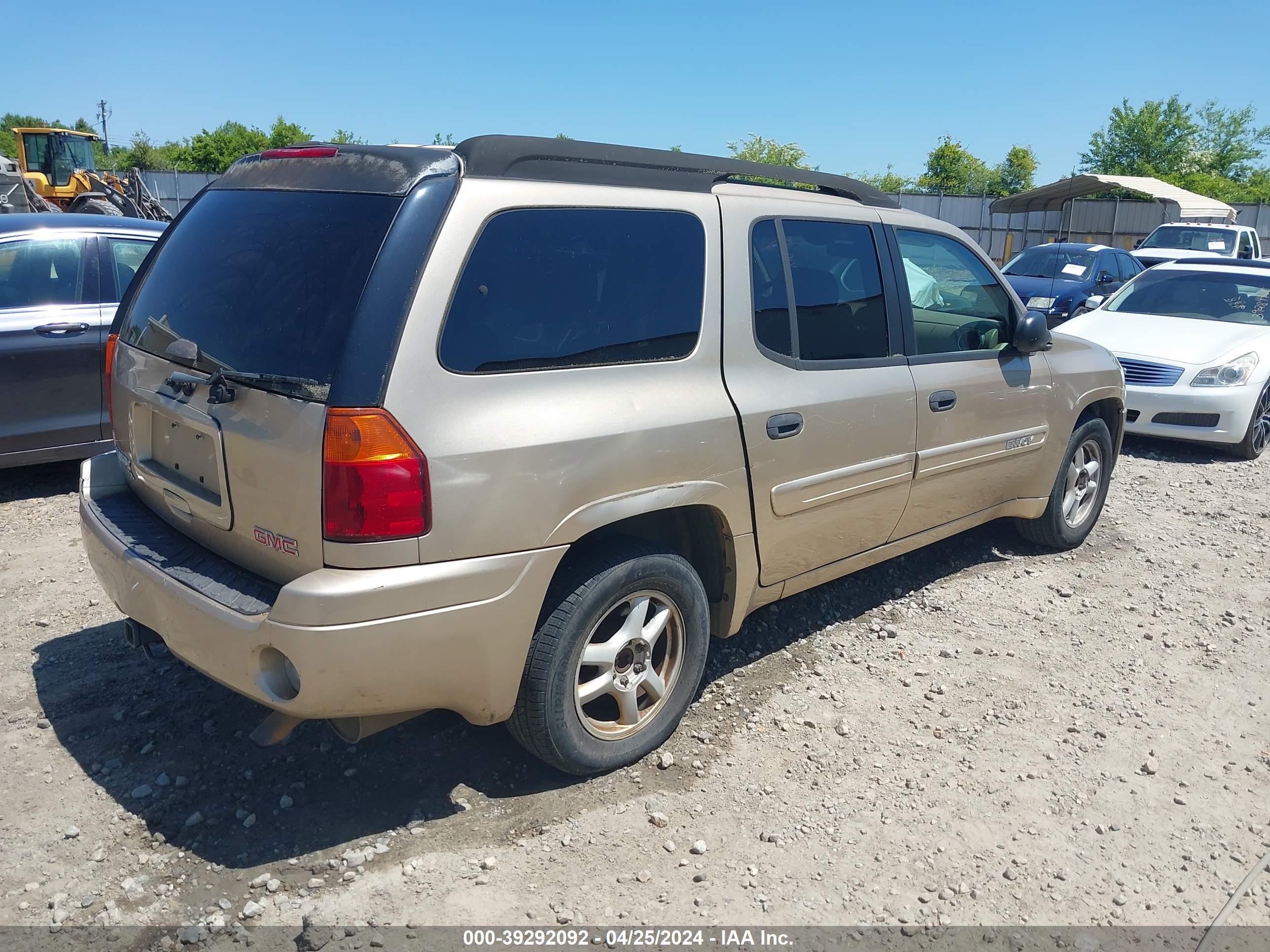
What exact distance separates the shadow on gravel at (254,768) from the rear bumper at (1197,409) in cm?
578

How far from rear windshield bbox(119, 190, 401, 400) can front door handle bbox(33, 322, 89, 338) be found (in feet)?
9.99

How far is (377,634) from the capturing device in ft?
8.31

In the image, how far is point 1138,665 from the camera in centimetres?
426

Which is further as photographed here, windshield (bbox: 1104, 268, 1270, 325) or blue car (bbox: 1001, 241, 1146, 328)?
blue car (bbox: 1001, 241, 1146, 328)

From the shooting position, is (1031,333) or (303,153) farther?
(1031,333)

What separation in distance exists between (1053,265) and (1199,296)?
5829 mm

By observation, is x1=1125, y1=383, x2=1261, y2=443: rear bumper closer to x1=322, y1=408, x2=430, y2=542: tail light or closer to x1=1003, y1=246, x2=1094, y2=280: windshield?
x1=1003, y1=246, x2=1094, y2=280: windshield

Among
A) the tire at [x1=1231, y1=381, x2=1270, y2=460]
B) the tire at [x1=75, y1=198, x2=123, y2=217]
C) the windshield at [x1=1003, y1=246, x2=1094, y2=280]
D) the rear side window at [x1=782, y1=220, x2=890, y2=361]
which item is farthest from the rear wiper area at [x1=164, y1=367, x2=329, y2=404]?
the tire at [x1=75, y1=198, x2=123, y2=217]

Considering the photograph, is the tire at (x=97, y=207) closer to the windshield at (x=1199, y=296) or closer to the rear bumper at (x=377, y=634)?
the windshield at (x=1199, y=296)

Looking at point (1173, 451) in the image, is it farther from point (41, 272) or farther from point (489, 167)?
point (41, 272)

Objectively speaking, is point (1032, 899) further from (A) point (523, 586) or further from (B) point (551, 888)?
(A) point (523, 586)

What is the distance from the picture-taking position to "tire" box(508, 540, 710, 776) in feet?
9.64

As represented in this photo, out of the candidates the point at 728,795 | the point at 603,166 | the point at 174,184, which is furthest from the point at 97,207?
the point at 728,795

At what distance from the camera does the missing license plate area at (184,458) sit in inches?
114
